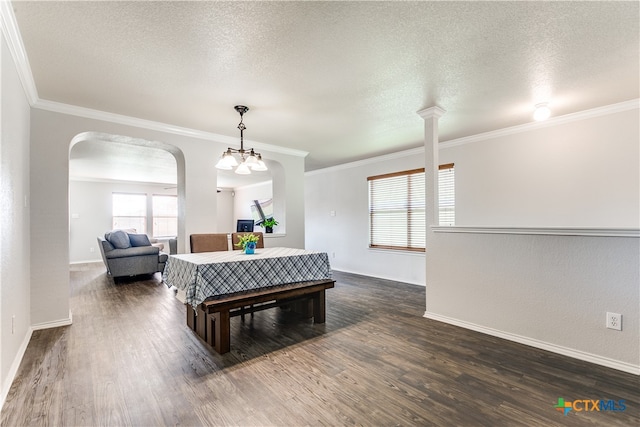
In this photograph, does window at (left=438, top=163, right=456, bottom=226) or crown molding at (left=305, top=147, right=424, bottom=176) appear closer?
window at (left=438, top=163, right=456, bottom=226)

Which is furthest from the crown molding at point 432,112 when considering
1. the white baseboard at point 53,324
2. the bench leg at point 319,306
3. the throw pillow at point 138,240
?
the throw pillow at point 138,240

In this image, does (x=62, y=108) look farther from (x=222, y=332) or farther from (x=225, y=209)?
(x=225, y=209)

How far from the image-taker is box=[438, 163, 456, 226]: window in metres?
4.71

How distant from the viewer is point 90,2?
1.69 meters

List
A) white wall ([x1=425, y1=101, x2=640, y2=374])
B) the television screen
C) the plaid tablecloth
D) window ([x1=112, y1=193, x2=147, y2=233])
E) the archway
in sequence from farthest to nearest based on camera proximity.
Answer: window ([x1=112, y1=193, x2=147, y2=233]), the television screen, the archway, the plaid tablecloth, white wall ([x1=425, y1=101, x2=640, y2=374])

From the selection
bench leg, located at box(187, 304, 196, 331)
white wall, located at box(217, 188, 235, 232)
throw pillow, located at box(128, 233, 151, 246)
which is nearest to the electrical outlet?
bench leg, located at box(187, 304, 196, 331)

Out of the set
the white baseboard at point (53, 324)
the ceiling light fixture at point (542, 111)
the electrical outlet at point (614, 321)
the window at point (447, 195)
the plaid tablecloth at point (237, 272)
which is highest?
the ceiling light fixture at point (542, 111)

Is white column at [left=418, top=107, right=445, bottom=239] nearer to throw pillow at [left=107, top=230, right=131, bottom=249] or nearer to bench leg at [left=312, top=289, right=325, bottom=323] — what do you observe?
bench leg at [left=312, top=289, right=325, bottom=323]

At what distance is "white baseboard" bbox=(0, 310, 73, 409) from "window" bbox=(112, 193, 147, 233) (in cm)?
617

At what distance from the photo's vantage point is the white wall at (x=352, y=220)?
533 centimetres

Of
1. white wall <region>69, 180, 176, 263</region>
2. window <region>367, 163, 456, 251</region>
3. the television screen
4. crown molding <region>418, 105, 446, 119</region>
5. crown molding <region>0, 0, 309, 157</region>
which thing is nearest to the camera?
crown molding <region>0, 0, 309, 157</region>

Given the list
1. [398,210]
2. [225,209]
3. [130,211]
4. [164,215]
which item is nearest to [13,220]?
[398,210]

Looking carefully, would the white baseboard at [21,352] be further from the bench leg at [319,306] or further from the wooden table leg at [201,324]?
the bench leg at [319,306]

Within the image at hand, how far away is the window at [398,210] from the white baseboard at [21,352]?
475cm
